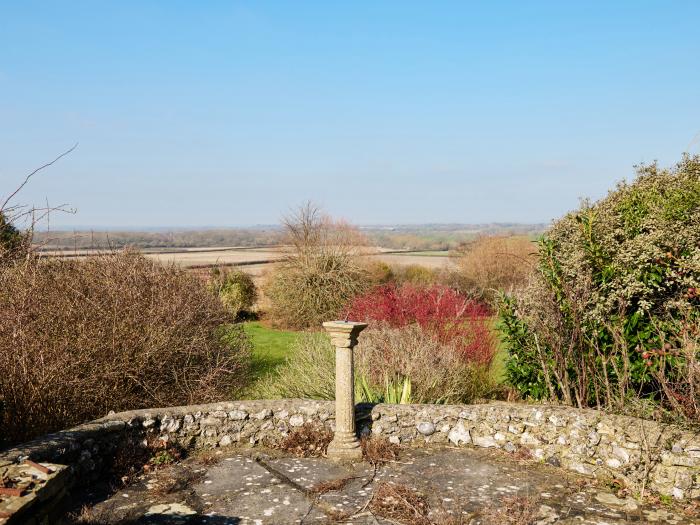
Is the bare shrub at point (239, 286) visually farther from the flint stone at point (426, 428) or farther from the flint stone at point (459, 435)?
the flint stone at point (459, 435)

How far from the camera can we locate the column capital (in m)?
6.40

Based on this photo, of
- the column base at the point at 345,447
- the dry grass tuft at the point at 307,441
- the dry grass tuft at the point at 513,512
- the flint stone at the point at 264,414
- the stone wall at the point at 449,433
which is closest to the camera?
the dry grass tuft at the point at 513,512

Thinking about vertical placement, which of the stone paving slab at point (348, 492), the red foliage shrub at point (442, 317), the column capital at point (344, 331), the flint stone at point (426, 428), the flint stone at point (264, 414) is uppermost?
the column capital at point (344, 331)

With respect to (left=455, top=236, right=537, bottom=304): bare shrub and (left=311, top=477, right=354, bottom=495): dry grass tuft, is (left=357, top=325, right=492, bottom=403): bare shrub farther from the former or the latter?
(left=455, top=236, right=537, bottom=304): bare shrub

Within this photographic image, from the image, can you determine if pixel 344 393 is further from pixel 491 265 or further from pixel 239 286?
pixel 491 265

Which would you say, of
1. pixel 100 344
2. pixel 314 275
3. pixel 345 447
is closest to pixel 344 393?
pixel 345 447

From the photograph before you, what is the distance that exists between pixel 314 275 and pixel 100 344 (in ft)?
51.8

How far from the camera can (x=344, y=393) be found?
652cm

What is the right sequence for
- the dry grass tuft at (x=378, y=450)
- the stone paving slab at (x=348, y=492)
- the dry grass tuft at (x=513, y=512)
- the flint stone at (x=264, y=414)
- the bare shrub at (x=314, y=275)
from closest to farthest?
the dry grass tuft at (x=513, y=512)
the stone paving slab at (x=348, y=492)
the dry grass tuft at (x=378, y=450)
the flint stone at (x=264, y=414)
the bare shrub at (x=314, y=275)

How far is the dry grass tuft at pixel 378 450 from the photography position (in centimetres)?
629

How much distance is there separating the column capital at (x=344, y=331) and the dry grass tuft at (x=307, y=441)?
113 centimetres

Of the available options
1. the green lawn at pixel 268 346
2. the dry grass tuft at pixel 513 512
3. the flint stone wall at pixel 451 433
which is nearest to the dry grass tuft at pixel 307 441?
the flint stone wall at pixel 451 433

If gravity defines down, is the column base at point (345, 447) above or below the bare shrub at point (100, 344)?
below

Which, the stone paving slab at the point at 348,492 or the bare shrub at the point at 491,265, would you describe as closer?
the stone paving slab at the point at 348,492
